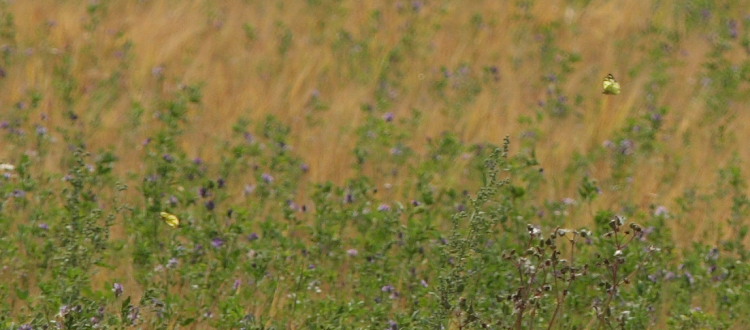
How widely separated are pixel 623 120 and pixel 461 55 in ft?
4.95

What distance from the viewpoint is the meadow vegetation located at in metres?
3.99

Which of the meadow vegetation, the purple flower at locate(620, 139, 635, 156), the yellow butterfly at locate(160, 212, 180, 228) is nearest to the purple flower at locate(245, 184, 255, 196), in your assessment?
the meadow vegetation

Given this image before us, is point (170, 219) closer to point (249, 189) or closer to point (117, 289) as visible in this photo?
point (117, 289)

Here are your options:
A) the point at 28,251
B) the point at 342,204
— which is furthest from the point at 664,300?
the point at 28,251

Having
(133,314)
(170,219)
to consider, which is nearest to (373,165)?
(170,219)

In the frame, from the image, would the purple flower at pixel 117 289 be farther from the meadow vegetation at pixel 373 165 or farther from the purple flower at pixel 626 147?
the purple flower at pixel 626 147

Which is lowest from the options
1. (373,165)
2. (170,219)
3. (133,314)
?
(133,314)

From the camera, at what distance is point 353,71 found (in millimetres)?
7434

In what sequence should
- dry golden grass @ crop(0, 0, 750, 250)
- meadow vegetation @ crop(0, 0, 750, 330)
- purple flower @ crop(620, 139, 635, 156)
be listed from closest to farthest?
meadow vegetation @ crop(0, 0, 750, 330)
purple flower @ crop(620, 139, 635, 156)
dry golden grass @ crop(0, 0, 750, 250)

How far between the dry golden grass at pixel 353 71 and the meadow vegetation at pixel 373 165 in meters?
0.02

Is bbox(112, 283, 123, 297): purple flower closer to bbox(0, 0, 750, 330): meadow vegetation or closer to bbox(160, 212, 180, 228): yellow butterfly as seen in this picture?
bbox(0, 0, 750, 330): meadow vegetation

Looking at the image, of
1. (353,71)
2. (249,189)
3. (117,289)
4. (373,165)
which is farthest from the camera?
(353,71)

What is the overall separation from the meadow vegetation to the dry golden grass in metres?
0.02

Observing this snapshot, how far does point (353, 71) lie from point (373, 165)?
159 centimetres
